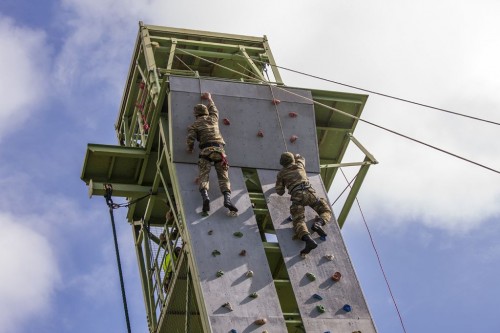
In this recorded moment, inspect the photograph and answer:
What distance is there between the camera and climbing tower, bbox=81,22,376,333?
1652cm

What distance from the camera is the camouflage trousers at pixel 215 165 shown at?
18.0 m

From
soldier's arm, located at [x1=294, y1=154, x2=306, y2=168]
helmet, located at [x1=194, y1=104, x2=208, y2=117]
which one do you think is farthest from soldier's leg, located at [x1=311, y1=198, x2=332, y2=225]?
helmet, located at [x1=194, y1=104, x2=208, y2=117]

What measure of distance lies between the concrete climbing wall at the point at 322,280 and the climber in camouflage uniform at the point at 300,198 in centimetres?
19

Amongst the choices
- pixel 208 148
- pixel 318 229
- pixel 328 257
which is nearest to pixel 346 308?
pixel 328 257

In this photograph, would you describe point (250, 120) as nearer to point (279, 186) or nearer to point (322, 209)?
point (279, 186)

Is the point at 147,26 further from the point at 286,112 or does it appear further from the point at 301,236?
the point at 301,236

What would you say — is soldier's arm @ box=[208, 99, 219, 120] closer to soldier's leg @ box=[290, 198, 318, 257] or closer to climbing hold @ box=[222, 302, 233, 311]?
soldier's leg @ box=[290, 198, 318, 257]

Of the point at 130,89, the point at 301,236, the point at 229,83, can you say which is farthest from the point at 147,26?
the point at 301,236

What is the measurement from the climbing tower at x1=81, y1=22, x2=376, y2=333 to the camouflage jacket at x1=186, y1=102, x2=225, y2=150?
32 centimetres

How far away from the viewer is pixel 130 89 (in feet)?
78.1

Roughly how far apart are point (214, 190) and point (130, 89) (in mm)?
6582

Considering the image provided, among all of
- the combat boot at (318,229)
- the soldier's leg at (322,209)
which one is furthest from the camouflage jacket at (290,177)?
the combat boot at (318,229)

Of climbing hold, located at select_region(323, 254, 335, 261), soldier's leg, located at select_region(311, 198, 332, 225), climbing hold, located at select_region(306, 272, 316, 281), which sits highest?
soldier's leg, located at select_region(311, 198, 332, 225)

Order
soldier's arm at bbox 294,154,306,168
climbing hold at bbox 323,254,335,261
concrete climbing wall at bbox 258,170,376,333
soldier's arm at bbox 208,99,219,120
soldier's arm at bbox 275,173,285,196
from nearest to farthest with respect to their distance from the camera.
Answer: concrete climbing wall at bbox 258,170,376,333, climbing hold at bbox 323,254,335,261, soldier's arm at bbox 275,173,285,196, soldier's arm at bbox 294,154,306,168, soldier's arm at bbox 208,99,219,120
